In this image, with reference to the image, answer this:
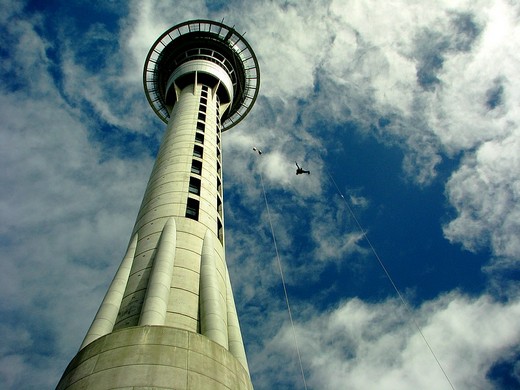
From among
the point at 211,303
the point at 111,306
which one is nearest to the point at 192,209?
the point at 211,303

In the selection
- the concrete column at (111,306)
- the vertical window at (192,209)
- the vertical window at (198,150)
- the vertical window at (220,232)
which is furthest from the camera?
the vertical window at (198,150)

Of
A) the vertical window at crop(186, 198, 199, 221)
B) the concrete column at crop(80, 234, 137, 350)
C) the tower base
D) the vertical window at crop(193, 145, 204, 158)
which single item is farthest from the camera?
the vertical window at crop(193, 145, 204, 158)

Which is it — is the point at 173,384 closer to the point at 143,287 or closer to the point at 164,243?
the point at 143,287

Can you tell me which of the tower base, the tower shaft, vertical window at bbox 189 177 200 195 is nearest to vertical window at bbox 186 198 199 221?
the tower shaft

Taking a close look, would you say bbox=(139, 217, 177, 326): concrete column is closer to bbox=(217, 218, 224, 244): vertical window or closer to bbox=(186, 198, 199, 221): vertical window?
bbox=(186, 198, 199, 221): vertical window

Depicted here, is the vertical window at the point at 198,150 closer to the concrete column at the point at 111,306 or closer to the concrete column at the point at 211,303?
the concrete column at the point at 211,303

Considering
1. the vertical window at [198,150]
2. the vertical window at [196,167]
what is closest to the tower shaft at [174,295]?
the vertical window at [196,167]
